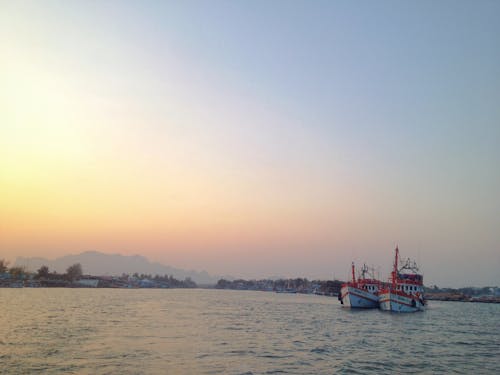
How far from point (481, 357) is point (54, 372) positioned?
32.0 m

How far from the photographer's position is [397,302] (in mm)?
69750

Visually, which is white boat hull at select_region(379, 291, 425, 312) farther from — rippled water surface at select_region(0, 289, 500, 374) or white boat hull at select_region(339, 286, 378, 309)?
rippled water surface at select_region(0, 289, 500, 374)

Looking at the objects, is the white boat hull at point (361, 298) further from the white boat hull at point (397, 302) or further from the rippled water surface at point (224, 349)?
the rippled water surface at point (224, 349)

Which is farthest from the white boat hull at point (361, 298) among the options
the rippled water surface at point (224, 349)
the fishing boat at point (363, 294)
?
the rippled water surface at point (224, 349)

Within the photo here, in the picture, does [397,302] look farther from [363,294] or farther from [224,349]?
[224,349]

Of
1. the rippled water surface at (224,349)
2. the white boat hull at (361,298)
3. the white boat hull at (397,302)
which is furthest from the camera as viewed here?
the white boat hull at (361,298)

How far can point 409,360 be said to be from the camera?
28.5m

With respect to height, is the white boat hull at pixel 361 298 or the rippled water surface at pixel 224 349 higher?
the white boat hull at pixel 361 298

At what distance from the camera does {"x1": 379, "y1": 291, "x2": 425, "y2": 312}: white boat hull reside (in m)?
69.4

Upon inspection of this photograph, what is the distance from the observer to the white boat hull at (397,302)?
6944cm

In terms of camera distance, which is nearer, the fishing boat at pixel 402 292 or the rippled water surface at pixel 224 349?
the rippled water surface at pixel 224 349

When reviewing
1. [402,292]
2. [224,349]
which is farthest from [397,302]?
[224,349]

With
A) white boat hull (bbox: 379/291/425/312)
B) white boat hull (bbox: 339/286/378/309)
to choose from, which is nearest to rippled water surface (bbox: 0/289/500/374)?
white boat hull (bbox: 379/291/425/312)

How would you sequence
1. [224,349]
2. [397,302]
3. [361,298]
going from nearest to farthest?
[224,349]
[397,302]
[361,298]
